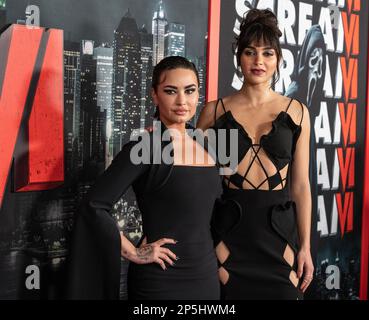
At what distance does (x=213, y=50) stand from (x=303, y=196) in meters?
0.96

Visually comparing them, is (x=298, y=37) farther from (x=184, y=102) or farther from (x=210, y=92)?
(x=184, y=102)

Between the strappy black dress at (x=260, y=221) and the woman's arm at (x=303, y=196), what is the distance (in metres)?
0.05

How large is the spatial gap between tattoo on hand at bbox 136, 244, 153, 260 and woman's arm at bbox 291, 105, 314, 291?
0.65m

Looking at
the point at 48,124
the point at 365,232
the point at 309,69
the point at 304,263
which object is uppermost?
the point at 309,69

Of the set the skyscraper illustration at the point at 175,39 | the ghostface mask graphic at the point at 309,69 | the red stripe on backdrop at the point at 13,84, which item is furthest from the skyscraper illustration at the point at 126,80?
the ghostface mask graphic at the point at 309,69

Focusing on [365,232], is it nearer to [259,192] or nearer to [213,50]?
[213,50]

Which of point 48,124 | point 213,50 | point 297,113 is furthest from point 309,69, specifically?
point 48,124

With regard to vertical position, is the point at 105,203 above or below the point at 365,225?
above

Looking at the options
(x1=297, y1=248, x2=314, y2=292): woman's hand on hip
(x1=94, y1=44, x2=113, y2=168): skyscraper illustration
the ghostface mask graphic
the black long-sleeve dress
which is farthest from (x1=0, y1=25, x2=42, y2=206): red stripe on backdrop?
the ghostface mask graphic

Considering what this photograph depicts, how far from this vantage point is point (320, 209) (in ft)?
10.7

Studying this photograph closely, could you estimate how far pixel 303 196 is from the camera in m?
1.94

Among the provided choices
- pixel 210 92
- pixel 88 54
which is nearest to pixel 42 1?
pixel 88 54
